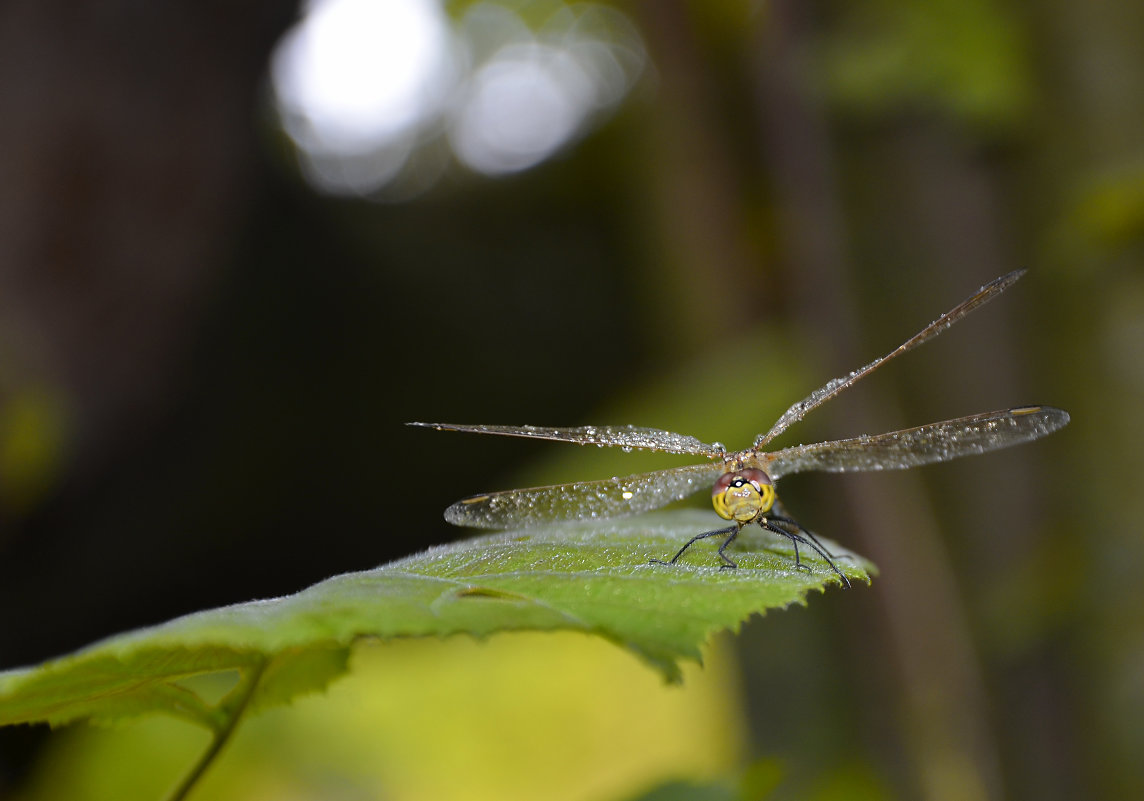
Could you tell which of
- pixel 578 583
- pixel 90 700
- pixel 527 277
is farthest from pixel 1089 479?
pixel 527 277

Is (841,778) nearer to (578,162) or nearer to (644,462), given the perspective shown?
(644,462)

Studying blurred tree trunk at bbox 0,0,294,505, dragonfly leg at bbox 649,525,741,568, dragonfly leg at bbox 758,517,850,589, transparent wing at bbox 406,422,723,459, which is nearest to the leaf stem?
dragonfly leg at bbox 649,525,741,568

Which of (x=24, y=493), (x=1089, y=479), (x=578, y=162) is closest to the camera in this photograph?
(x=1089, y=479)

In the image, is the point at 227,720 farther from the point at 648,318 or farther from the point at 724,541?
the point at 648,318

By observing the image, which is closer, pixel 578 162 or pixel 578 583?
pixel 578 583

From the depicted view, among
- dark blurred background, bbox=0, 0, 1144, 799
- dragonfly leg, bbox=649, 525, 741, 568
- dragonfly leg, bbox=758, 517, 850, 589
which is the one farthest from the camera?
dark blurred background, bbox=0, 0, 1144, 799

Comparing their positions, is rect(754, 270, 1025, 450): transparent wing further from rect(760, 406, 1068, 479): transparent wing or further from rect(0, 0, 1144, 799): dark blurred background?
rect(0, 0, 1144, 799): dark blurred background
